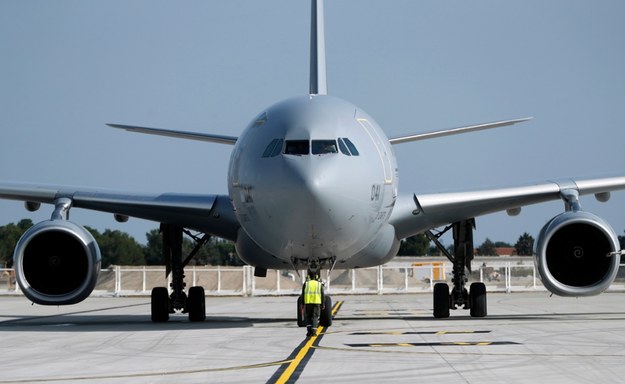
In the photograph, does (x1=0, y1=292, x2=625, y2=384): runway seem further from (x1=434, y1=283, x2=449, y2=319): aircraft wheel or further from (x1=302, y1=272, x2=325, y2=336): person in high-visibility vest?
(x1=302, y1=272, x2=325, y2=336): person in high-visibility vest

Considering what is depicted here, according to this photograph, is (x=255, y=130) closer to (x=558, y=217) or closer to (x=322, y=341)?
(x=322, y=341)

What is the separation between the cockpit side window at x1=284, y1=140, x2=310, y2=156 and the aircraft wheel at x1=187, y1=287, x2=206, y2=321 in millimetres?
6111

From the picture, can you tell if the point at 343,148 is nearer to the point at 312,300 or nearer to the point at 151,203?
the point at 312,300

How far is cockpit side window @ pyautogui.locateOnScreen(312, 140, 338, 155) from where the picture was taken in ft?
50.6

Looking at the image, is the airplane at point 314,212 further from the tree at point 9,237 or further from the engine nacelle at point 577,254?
the tree at point 9,237

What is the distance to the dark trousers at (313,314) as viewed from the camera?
52.3ft

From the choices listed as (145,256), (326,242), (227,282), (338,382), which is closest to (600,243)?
(326,242)

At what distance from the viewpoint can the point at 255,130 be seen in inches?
657

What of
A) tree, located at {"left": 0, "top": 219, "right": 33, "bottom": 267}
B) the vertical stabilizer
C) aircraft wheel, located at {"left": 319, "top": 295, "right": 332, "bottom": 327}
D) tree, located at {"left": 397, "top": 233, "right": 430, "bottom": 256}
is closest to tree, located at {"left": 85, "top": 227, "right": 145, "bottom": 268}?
tree, located at {"left": 0, "top": 219, "right": 33, "bottom": 267}

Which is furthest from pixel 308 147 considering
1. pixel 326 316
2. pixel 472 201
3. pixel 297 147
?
pixel 472 201

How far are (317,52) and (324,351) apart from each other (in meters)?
10.6

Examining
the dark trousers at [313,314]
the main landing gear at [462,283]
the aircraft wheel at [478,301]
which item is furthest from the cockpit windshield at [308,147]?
the aircraft wheel at [478,301]

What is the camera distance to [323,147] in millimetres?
15531

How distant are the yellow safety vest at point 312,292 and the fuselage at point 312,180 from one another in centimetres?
52
